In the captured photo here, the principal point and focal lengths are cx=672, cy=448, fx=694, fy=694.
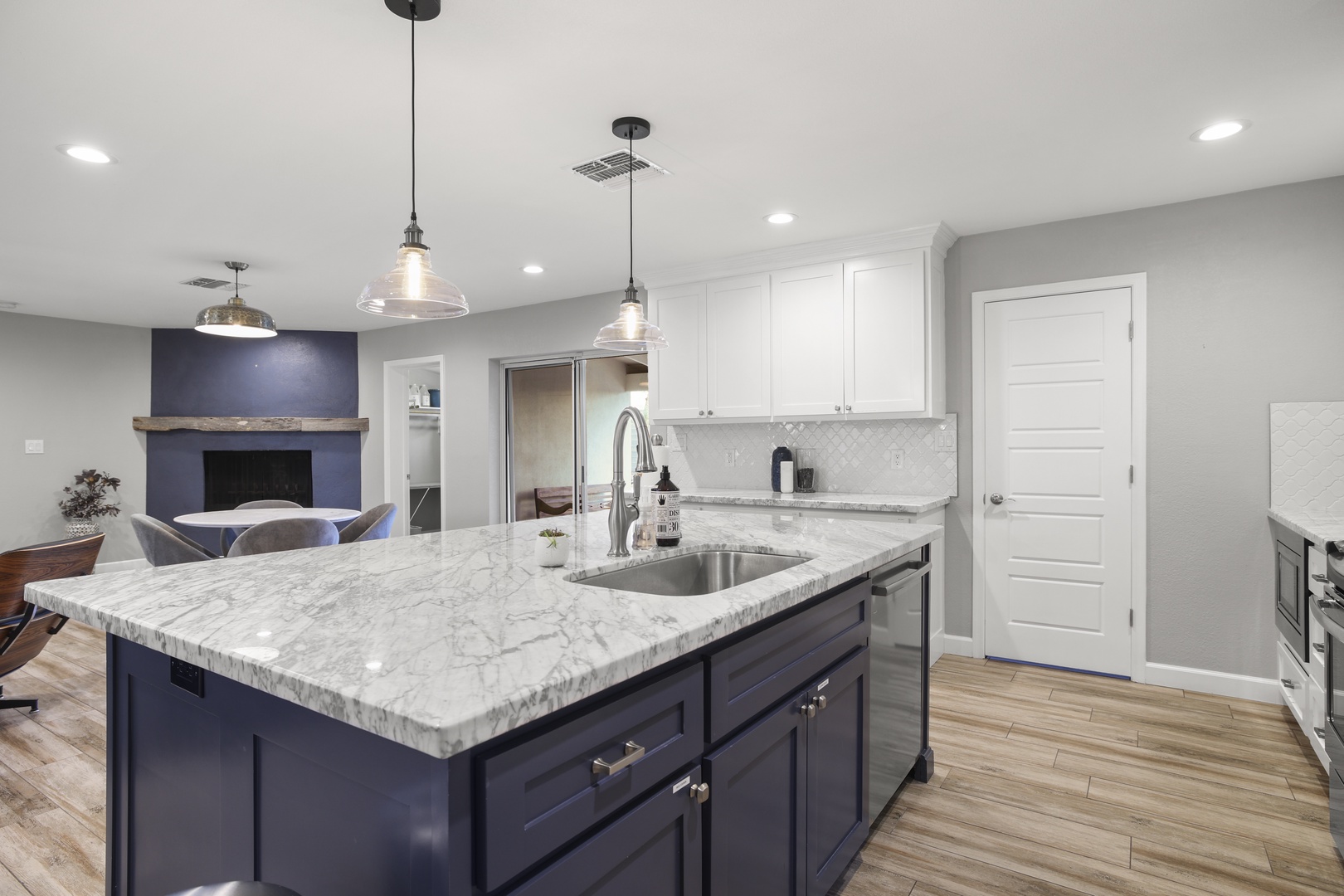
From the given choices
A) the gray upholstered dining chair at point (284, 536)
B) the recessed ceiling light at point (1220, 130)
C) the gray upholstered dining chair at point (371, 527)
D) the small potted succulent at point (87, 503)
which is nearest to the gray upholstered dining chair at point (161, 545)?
the gray upholstered dining chair at point (284, 536)

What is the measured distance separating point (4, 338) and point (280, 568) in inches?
258

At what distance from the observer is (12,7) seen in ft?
6.18

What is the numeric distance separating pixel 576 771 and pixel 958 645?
365cm

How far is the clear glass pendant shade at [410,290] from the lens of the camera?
6.69 feet

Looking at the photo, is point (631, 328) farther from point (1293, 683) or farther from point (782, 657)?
point (1293, 683)

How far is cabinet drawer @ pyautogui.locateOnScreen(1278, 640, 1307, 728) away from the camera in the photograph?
8.91 ft

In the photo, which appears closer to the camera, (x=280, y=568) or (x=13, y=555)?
(x=280, y=568)

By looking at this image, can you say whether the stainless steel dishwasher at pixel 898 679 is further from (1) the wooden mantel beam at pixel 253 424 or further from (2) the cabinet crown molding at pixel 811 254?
(1) the wooden mantel beam at pixel 253 424

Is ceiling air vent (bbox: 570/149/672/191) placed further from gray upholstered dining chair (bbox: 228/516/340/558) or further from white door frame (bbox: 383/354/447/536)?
white door frame (bbox: 383/354/447/536)

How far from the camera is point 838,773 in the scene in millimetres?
1807

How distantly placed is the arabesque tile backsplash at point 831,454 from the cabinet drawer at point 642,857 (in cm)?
326

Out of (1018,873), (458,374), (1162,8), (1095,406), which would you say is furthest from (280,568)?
(458,374)

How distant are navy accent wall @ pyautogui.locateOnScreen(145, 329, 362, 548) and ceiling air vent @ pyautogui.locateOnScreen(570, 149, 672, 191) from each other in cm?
505

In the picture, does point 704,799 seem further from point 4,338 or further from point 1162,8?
point 4,338
